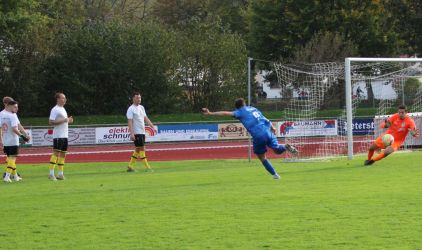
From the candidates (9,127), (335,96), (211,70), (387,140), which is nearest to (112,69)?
(211,70)

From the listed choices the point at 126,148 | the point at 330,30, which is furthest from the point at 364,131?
the point at 330,30

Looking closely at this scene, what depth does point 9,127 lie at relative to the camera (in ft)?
62.4

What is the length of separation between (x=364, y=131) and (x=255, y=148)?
2485 cm

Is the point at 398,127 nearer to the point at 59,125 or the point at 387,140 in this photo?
the point at 387,140

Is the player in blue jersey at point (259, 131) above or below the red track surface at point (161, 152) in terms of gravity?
above

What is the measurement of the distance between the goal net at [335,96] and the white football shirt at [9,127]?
400 inches

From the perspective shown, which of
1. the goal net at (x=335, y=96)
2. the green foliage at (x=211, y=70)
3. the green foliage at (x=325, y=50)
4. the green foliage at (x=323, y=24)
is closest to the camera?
the goal net at (x=335, y=96)

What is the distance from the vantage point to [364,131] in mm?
40625

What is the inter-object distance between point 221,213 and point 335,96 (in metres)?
28.2

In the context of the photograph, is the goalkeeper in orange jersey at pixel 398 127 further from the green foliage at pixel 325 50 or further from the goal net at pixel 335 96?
the green foliage at pixel 325 50

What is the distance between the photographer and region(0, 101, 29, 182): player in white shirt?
18.9m

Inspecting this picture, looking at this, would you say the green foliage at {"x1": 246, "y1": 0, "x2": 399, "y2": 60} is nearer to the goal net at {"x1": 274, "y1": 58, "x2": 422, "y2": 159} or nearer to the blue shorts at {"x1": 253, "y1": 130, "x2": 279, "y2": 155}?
the goal net at {"x1": 274, "y1": 58, "x2": 422, "y2": 159}

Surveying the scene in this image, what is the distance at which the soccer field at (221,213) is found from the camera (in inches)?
342

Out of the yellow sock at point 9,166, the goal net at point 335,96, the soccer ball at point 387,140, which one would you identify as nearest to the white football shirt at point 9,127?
the yellow sock at point 9,166
